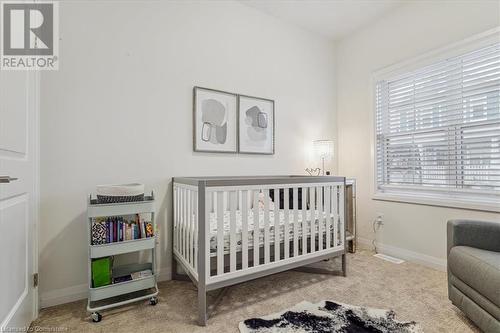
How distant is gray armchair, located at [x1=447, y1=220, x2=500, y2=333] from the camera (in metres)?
1.25

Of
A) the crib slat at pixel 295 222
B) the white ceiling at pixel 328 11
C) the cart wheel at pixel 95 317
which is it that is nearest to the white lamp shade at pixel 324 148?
the crib slat at pixel 295 222

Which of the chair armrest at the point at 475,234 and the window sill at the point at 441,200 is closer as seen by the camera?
the chair armrest at the point at 475,234

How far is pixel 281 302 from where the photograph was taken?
172cm

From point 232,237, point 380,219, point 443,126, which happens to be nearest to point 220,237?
point 232,237

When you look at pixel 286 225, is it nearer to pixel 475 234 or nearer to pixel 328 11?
pixel 475 234

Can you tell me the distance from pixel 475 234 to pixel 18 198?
2620 millimetres

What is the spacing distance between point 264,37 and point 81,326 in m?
2.91

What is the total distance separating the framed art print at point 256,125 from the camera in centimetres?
254

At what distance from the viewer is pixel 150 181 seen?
2.06 m

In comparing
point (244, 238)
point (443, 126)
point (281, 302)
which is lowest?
point (281, 302)

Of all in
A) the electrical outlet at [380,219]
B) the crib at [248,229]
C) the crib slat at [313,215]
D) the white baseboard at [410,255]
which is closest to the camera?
the crib at [248,229]

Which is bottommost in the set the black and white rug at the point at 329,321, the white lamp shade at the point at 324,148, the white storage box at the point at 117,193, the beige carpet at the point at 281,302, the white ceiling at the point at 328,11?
the beige carpet at the point at 281,302

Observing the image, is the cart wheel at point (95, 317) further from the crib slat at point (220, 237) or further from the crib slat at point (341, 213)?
the crib slat at point (341, 213)

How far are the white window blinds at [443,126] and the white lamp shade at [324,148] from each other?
0.53m
